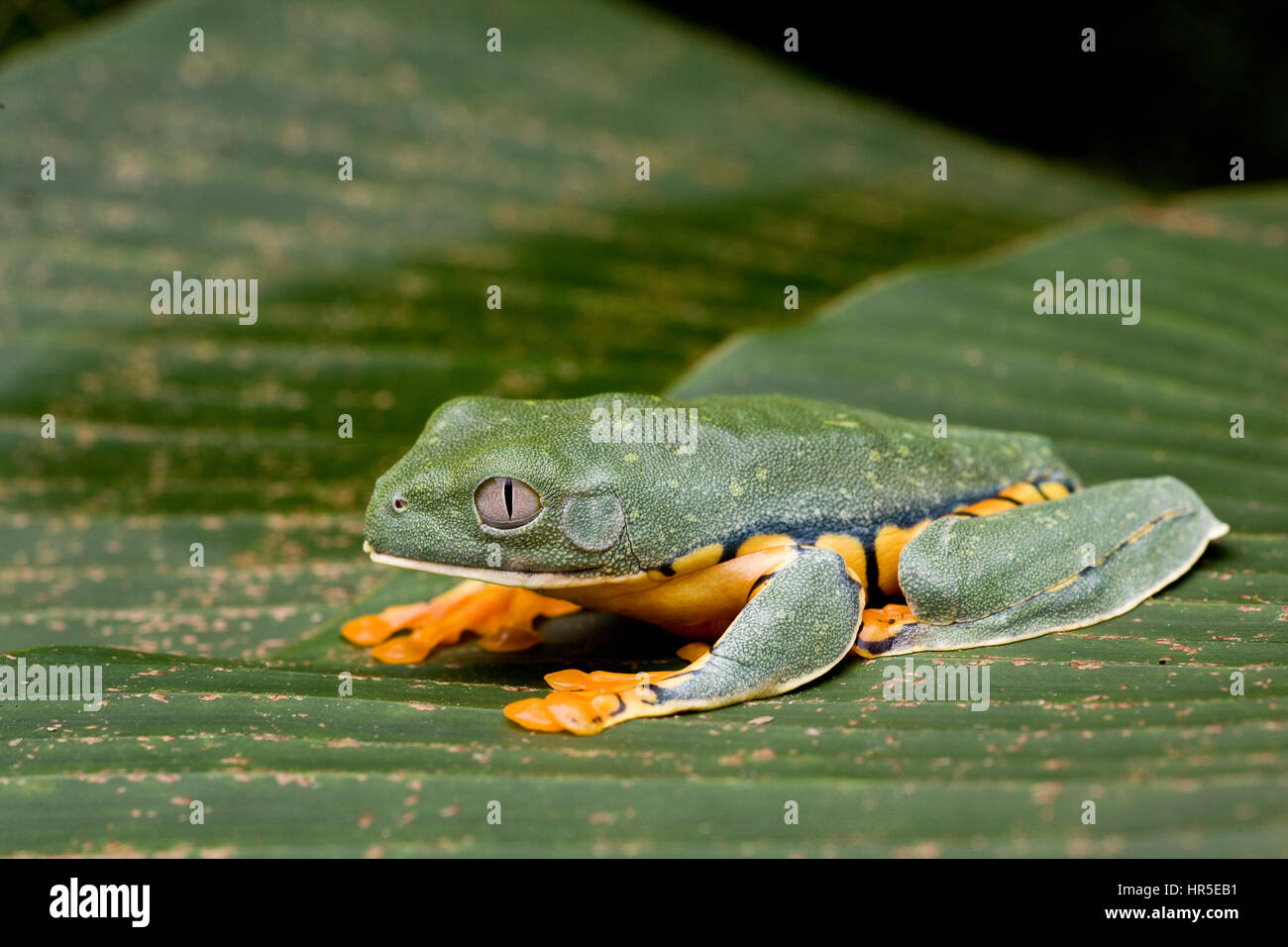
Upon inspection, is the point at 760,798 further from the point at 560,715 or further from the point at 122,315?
the point at 122,315

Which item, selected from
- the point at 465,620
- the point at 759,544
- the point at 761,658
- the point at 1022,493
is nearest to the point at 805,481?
the point at 759,544

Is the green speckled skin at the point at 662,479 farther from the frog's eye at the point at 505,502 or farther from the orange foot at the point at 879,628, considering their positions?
the orange foot at the point at 879,628

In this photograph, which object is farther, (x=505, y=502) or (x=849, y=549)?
(x=849, y=549)

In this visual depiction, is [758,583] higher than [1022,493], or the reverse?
[1022,493]

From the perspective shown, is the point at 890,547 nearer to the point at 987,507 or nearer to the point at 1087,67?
the point at 987,507

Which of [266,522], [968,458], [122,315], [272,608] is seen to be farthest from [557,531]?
[122,315]

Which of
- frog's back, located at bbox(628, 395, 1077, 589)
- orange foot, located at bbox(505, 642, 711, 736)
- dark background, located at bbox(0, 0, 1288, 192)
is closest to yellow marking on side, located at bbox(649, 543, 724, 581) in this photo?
frog's back, located at bbox(628, 395, 1077, 589)

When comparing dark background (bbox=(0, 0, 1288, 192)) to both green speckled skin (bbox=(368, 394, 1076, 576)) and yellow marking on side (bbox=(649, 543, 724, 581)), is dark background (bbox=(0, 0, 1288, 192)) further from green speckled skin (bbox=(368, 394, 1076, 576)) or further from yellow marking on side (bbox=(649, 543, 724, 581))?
yellow marking on side (bbox=(649, 543, 724, 581))

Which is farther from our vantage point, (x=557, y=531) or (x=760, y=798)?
(x=557, y=531)
